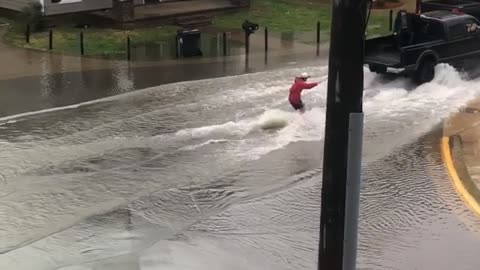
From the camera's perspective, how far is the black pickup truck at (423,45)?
18.7 metres

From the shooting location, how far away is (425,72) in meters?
19.0

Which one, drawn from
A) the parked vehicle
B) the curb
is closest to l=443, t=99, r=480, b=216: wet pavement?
the curb

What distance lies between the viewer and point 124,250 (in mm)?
9648

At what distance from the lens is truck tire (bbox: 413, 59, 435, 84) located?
18844mm

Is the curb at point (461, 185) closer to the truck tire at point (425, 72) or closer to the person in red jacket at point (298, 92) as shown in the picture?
the person in red jacket at point (298, 92)

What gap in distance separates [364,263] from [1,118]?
9.71 m

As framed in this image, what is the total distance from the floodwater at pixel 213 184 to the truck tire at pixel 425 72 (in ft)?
1.14

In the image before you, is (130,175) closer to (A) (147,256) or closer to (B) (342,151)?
(A) (147,256)

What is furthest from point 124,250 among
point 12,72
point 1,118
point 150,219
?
point 12,72

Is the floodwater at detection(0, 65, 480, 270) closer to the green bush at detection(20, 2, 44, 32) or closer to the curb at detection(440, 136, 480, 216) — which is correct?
the curb at detection(440, 136, 480, 216)

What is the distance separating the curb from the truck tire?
187 inches

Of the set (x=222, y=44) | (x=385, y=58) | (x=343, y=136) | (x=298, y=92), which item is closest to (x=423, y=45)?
(x=385, y=58)

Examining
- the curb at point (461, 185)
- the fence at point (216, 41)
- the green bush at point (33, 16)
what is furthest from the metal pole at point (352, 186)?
the green bush at point (33, 16)

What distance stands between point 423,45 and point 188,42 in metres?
7.52
